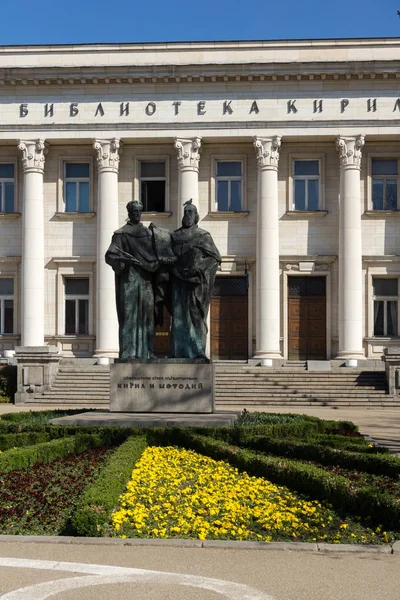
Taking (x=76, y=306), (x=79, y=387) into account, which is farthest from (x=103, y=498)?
(x=76, y=306)

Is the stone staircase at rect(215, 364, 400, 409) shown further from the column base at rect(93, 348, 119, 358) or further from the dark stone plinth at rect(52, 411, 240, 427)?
the dark stone plinth at rect(52, 411, 240, 427)

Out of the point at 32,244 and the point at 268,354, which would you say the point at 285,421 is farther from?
the point at 32,244

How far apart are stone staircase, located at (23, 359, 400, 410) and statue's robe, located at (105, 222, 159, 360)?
12666mm

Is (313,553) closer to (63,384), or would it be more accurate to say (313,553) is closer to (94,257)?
(63,384)

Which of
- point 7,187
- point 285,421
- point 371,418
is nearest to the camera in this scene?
point 285,421

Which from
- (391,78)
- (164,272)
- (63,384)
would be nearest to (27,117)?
(63,384)

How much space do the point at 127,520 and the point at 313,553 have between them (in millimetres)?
2302

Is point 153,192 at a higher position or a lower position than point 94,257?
higher

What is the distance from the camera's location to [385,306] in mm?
42375

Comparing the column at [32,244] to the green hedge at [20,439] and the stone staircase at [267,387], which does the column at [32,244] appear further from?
the green hedge at [20,439]

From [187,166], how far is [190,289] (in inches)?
906

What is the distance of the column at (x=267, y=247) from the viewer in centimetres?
4103

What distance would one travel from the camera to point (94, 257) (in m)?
42.8

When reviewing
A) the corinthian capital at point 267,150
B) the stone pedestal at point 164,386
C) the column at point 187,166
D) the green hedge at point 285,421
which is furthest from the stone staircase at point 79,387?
the stone pedestal at point 164,386
